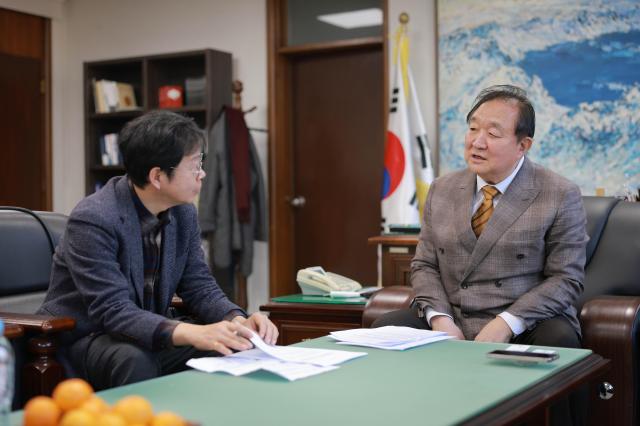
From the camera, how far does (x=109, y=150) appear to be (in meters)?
6.27

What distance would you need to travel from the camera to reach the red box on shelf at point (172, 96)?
590cm

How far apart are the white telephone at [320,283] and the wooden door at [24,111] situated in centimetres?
360

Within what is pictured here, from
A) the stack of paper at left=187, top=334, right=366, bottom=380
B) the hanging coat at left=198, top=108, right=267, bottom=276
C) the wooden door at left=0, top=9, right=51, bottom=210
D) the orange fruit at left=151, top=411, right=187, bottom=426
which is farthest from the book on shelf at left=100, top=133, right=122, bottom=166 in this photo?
the orange fruit at left=151, top=411, right=187, bottom=426

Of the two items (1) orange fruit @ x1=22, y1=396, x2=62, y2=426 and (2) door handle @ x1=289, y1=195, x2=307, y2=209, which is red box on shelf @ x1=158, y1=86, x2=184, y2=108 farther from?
(1) orange fruit @ x1=22, y1=396, x2=62, y2=426

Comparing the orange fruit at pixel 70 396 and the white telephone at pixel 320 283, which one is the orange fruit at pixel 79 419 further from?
the white telephone at pixel 320 283

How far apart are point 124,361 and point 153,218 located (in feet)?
1.53

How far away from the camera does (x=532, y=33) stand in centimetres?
488

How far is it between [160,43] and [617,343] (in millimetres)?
4708

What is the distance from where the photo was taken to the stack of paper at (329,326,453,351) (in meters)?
2.05

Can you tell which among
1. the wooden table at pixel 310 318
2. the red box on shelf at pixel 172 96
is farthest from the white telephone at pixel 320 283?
the red box on shelf at pixel 172 96

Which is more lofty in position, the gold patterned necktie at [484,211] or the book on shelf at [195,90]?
the book on shelf at [195,90]

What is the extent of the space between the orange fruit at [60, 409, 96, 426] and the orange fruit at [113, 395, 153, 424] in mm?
49

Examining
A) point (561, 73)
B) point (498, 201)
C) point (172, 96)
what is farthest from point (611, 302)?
point (172, 96)

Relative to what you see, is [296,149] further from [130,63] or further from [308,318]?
[308,318]
